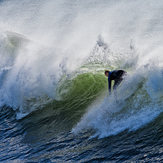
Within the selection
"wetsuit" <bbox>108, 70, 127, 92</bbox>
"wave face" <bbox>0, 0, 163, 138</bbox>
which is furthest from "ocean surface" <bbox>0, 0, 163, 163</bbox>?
"wetsuit" <bbox>108, 70, 127, 92</bbox>

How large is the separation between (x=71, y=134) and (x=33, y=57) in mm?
5517

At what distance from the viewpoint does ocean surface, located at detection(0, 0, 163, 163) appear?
21.2ft

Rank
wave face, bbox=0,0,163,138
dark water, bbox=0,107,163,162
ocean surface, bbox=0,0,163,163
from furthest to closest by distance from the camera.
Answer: wave face, bbox=0,0,163,138 < ocean surface, bbox=0,0,163,163 < dark water, bbox=0,107,163,162

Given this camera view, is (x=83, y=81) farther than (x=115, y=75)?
Yes

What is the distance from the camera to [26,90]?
10500mm

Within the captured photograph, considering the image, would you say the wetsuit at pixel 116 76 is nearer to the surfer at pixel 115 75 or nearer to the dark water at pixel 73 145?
the surfer at pixel 115 75

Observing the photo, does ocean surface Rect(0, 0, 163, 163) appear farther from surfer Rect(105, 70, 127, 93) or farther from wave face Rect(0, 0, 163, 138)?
surfer Rect(105, 70, 127, 93)

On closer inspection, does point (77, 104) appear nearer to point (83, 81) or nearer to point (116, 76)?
point (83, 81)

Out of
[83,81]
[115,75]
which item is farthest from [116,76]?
[83,81]

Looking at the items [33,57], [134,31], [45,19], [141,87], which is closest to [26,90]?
[33,57]

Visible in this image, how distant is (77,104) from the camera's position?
30.2 ft

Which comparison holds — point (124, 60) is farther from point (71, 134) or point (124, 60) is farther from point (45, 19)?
point (45, 19)

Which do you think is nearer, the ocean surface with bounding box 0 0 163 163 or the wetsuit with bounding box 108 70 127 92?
the ocean surface with bounding box 0 0 163 163

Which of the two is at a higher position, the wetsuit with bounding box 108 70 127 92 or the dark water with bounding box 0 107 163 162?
the wetsuit with bounding box 108 70 127 92
